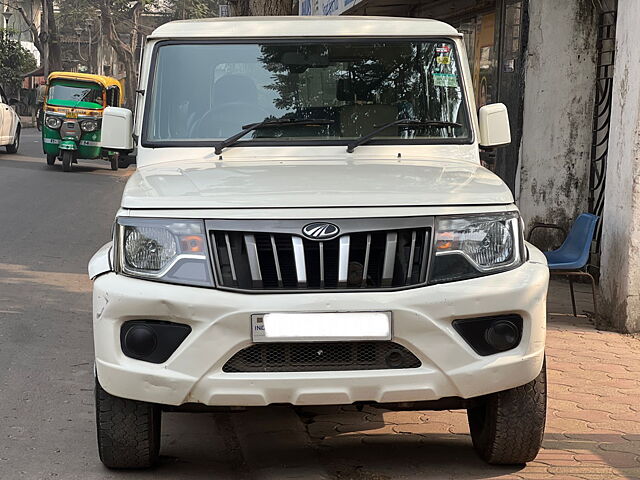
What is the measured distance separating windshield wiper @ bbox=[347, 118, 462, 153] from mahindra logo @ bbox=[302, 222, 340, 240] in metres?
1.28

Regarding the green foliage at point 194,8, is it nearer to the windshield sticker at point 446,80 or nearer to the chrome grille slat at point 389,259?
the windshield sticker at point 446,80

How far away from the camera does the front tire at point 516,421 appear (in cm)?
452

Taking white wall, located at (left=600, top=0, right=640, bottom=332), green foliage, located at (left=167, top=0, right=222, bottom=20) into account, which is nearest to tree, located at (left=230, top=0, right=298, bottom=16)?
white wall, located at (left=600, top=0, right=640, bottom=332)

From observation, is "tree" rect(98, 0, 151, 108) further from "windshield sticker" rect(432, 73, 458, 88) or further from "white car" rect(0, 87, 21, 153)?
"windshield sticker" rect(432, 73, 458, 88)

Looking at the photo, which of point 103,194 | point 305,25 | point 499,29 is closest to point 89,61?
point 103,194

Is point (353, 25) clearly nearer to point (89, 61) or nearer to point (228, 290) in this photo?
point (228, 290)

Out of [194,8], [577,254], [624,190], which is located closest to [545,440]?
[624,190]

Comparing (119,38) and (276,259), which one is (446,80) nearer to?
(276,259)

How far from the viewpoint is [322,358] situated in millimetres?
4191

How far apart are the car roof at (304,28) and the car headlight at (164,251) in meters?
1.79

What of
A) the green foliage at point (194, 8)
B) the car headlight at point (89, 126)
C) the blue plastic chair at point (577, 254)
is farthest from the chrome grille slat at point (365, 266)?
the green foliage at point (194, 8)

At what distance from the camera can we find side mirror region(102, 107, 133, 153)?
580cm

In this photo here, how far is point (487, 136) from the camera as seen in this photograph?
18.7 ft

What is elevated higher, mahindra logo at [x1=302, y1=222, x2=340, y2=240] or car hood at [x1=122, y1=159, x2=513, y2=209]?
car hood at [x1=122, y1=159, x2=513, y2=209]
